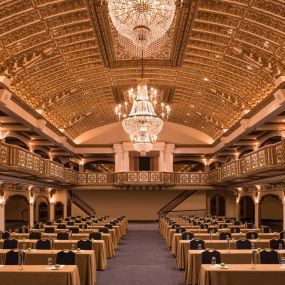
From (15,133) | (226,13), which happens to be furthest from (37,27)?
(15,133)

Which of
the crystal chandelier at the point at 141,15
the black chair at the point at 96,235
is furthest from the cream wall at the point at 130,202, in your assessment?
the crystal chandelier at the point at 141,15

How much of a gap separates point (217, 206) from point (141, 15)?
32680 millimetres

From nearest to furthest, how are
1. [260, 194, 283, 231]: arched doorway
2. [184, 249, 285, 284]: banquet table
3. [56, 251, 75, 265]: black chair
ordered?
[56, 251, 75, 265]: black chair < [184, 249, 285, 284]: banquet table < [260, 194, 283, 231]: arched doorway

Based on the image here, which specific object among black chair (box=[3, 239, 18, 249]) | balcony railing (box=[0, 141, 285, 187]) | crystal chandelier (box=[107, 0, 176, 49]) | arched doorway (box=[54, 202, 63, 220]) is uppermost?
crystal chandelier (box=[107, 0, 176, 49])

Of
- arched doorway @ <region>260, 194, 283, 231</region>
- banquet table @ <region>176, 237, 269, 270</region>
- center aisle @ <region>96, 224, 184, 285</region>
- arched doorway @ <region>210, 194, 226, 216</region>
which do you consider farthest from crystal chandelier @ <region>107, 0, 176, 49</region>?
arched doorway @ <region>210, 194, 226, 216</region>

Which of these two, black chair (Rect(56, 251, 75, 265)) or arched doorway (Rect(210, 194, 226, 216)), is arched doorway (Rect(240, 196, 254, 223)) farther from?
black chair (Rect(56, 251, 75, 265))

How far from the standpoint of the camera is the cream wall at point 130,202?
3806 centimetres

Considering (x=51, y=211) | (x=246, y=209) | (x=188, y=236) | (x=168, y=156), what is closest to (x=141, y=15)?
(x=188, y=236)

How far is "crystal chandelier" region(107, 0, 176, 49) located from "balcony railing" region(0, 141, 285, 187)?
32.3 ft

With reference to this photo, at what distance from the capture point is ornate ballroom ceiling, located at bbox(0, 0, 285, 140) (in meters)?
15.7

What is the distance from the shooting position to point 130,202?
38219mm

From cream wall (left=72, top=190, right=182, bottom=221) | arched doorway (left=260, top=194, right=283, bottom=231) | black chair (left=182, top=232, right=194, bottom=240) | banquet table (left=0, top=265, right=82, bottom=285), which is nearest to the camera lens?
banquet table (left=0, top=265, right=82, bottom=285)

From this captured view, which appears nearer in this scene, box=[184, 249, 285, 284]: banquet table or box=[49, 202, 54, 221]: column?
box=[184, 249, 285, 284]: banquet table

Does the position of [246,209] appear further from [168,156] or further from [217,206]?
[168,156]
